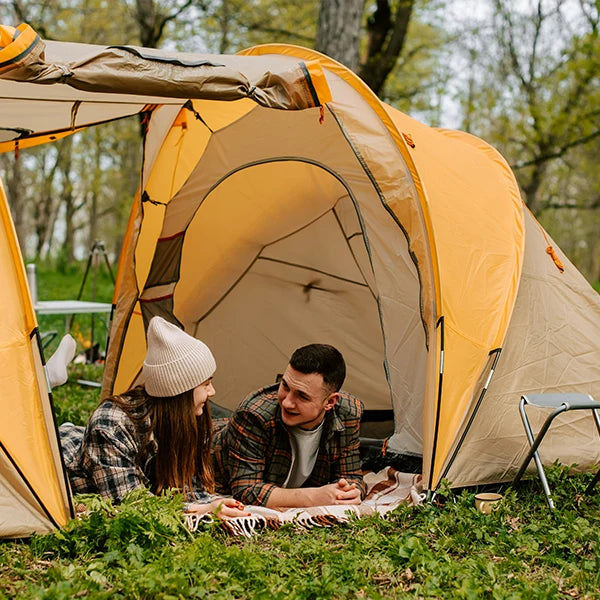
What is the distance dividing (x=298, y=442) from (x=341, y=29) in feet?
15.1

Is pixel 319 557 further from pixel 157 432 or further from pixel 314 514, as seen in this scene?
pixel 157 432

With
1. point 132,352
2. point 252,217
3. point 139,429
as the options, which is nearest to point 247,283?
point 252,217

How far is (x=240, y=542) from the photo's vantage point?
3.18m

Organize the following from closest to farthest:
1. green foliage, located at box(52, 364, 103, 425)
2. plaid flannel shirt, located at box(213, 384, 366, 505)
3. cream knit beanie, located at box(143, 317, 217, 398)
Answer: cream knit beanie, located at box(143, 317, 217, 398) < plaid flannel shirt, located at box(213, 384, 366, 505) < green foliage, located at box(52, 364, 103, 425)

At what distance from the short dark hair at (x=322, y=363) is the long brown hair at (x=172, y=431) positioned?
1.52 ft

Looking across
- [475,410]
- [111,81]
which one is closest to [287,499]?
[475,410]

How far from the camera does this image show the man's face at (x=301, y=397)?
11.6ft

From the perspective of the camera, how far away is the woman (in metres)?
3.26

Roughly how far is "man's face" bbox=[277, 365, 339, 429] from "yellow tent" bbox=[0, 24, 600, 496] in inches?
19.5

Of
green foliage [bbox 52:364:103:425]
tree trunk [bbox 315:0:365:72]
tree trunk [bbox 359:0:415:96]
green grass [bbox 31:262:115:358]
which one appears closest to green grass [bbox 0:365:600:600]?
green foliage [bbox 52:364:103:425]

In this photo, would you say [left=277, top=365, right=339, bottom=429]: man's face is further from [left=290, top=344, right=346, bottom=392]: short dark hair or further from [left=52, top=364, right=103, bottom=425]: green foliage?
[left=52, top=364, right=103, bottom=425]: green foliage

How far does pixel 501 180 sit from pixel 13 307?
2.82 m

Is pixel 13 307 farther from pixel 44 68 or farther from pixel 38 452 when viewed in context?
pixel 44 68

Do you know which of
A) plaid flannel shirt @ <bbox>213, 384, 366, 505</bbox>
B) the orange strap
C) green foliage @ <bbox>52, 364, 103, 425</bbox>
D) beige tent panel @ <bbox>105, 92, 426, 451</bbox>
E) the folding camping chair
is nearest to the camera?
the folding camping chair
